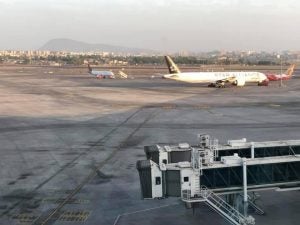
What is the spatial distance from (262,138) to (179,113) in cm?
2216

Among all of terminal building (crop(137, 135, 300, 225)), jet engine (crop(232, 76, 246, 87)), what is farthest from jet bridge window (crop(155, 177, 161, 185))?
jet engine (crop(232, 76, 246, 87))

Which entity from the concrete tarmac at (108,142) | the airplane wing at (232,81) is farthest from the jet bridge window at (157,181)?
the airplane wing at (232,81)

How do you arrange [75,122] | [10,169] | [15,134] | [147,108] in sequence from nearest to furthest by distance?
1. [10,169]
2. [15,134]
3. [75,122]
4. [147,108]

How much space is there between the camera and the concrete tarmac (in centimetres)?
2678

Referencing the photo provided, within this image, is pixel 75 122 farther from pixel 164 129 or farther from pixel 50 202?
pixel 50 202

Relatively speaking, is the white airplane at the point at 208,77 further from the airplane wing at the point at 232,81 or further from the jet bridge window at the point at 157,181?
the jet bridge window at the point at 157,181

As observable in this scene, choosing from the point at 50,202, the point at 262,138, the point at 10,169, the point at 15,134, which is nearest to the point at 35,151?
the point at 10,169

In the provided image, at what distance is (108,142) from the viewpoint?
48000mm

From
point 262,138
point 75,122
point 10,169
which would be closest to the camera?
point 10,169

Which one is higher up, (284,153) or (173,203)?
(284,153)

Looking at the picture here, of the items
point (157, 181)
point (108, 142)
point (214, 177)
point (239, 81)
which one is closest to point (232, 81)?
point (239, 81)

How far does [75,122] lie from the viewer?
61.5 m

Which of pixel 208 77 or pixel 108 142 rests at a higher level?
pixel 208 77

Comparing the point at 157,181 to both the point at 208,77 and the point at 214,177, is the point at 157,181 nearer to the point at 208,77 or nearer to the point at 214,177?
the point at 214,177
